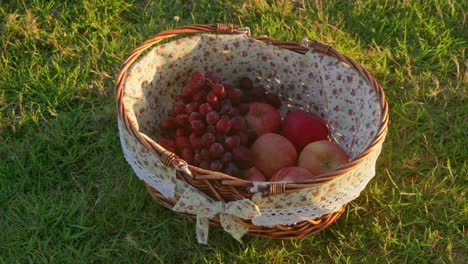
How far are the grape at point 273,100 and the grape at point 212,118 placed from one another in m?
0.37

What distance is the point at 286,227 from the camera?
2.31 metres

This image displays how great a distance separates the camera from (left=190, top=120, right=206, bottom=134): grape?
7.84 ft

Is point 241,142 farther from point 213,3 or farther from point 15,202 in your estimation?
point 213,3

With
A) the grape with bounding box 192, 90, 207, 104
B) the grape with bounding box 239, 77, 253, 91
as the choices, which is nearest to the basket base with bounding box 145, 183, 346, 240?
the grape with bounding box 192, 90, 207, 104

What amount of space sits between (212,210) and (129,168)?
671mm

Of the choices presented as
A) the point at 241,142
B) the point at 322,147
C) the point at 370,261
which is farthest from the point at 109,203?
the point at 370,261

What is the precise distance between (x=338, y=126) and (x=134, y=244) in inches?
36.5

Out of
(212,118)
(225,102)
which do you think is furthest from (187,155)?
(225,102)

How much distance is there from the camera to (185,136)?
247 centimetres

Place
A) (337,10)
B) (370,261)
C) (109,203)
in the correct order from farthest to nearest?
(337,10), (109,203), (370,261)

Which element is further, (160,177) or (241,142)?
(241,142)

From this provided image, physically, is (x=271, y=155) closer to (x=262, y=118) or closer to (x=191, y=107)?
(x=262, y=118)

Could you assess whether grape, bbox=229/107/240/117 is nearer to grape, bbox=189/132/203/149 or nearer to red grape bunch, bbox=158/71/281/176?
red grape bunch, bbox=158/71/281/176

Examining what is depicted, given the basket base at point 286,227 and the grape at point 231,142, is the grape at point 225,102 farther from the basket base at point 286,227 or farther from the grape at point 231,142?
the basket base at point 286,227
